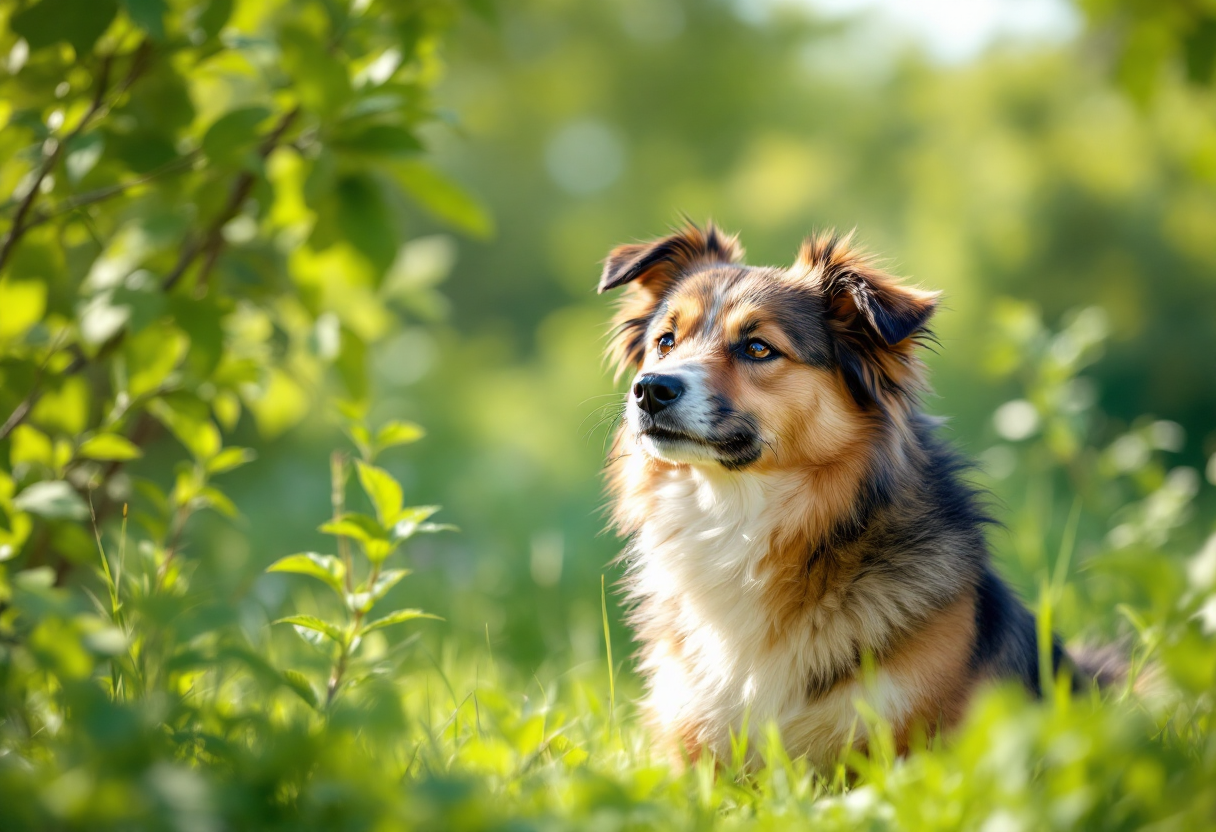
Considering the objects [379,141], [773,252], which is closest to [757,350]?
[379,141]

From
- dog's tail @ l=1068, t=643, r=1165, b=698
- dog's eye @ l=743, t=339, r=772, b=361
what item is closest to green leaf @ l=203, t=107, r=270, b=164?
dog's eye @ l=743, t=339, r=772, b=361

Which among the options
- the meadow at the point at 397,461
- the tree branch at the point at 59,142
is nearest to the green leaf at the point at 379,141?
the meadow at the point at 397,461

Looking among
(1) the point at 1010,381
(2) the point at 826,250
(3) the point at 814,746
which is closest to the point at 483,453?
(1) the point at 1010,381

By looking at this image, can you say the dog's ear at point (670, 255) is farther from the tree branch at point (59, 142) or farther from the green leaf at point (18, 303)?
the green leaf at point (18, 303)

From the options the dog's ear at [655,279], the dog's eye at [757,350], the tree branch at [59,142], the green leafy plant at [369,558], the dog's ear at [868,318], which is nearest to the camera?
the green leafy plant at [369,558]

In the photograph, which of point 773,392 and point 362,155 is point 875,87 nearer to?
point 773,392

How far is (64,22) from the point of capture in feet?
6.89

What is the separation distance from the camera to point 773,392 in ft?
9.98

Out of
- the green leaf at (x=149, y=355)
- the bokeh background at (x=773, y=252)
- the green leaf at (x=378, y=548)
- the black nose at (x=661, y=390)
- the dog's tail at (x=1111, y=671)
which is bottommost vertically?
the bokeh background at (x=773, y=252)

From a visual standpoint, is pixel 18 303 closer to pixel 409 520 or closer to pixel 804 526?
pixel 409 520

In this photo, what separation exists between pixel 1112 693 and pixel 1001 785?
149 centimetres

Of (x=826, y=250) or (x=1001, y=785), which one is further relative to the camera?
(x=826, y=250)

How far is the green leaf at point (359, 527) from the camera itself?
2.19 meters

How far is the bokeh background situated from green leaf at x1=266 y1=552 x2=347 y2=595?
44.4 inches
